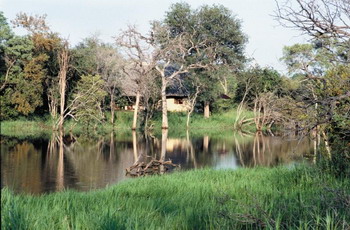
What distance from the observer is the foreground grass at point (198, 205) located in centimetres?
443

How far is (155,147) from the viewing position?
21.0 m

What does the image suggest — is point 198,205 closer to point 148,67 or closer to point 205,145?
point 205,145

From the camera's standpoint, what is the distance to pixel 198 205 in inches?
260

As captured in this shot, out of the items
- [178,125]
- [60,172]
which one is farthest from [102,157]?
[178,125]

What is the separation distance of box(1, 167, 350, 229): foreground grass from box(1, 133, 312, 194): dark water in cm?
98

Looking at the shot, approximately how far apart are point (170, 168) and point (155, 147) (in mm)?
6822

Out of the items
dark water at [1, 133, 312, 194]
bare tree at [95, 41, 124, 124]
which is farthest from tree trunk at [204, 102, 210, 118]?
dark water at [1, 133, 312, 194]

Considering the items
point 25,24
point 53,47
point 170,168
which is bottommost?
point 170,168

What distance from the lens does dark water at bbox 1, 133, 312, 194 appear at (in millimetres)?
11383

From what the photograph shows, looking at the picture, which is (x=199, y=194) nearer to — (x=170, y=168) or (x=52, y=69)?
(x=170, y=168)

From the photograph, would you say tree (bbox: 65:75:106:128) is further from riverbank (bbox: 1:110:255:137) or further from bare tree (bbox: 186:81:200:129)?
bare tree (bbox: 186:81:200:129)

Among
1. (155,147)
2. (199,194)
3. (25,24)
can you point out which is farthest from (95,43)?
(199,194)

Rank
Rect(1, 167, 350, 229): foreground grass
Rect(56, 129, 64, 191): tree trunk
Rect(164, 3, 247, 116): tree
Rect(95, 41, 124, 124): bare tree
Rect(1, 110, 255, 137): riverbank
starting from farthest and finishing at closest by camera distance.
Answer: Rect(164, 3, 247, 116): tree → Rect(95, 41, 124, 124): bare tree → Rect(1, 110, 255, 137): riverbank → Rect(56, 129, 64, 191): tree trunk → Rect(1, 167, 350, 229): foreground grass

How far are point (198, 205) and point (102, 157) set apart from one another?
35.4ft
